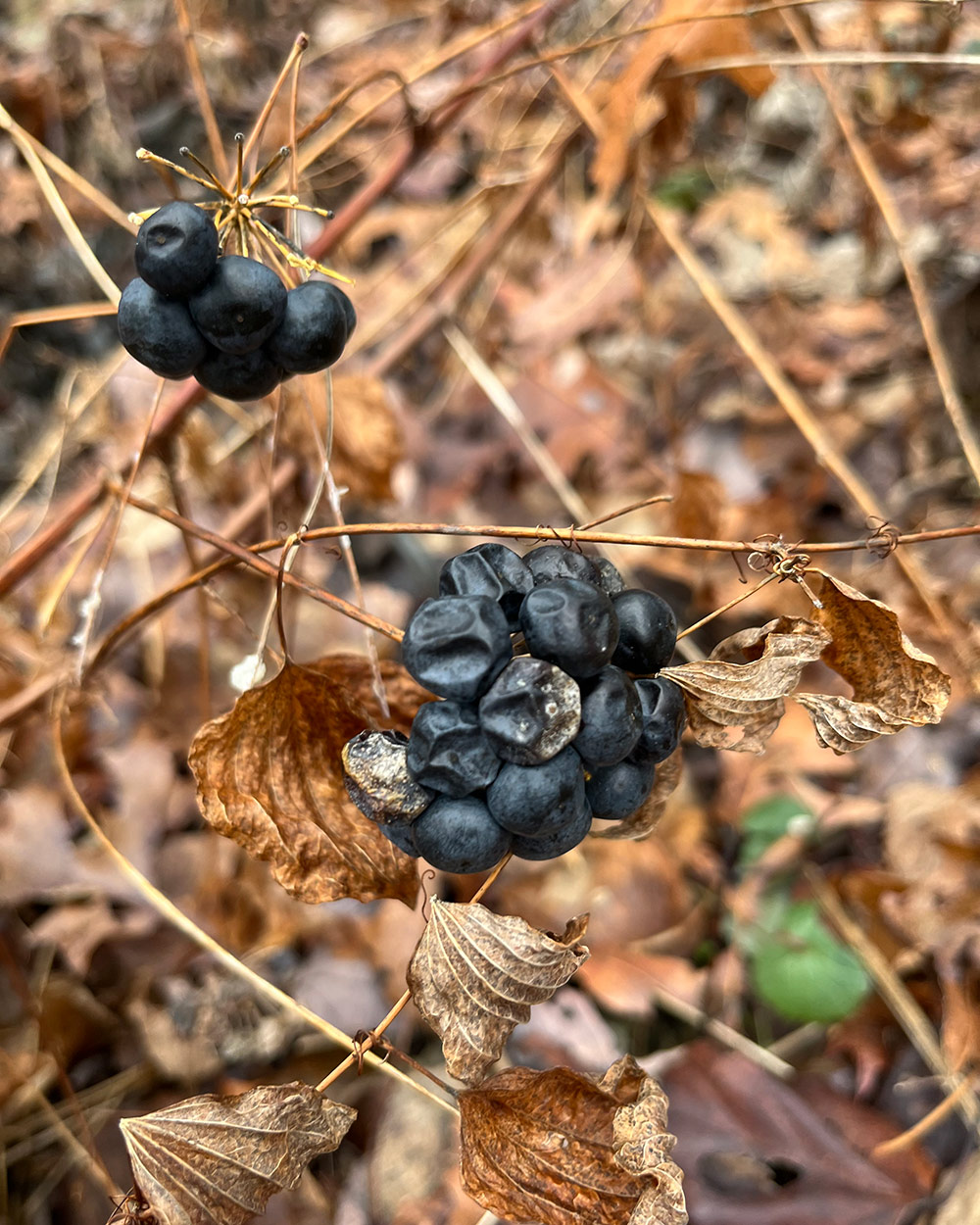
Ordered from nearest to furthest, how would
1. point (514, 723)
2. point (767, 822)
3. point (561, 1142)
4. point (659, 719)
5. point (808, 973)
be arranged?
point (514, 723)
point (659, 719)
point (561, 1142)
point (808, 973)
point (767, 822)

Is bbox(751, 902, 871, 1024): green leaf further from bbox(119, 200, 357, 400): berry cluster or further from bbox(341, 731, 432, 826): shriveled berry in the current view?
bbox(119, 200, 357, 400): berry cluster

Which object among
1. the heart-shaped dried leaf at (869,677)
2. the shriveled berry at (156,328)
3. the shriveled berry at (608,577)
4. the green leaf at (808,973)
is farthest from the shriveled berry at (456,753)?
the green leaf at (808,973)

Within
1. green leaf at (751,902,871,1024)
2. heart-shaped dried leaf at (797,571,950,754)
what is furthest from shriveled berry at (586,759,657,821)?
green leaf at (751,902,871,1024)

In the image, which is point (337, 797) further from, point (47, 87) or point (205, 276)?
point (47, 87)

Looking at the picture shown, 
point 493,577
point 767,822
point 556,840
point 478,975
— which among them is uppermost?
point 493,577

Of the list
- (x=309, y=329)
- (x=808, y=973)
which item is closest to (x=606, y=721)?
(x=309, y=329)

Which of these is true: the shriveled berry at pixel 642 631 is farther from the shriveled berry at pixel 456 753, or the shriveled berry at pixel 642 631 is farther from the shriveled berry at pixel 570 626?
Result: the shriveled berry at pixel 456 753

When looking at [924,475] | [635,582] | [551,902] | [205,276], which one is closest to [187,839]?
[551,902]

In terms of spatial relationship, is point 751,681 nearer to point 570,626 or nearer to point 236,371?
point 570,626
